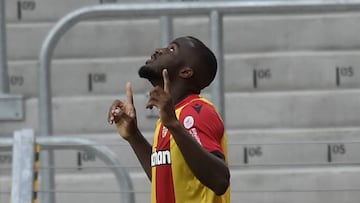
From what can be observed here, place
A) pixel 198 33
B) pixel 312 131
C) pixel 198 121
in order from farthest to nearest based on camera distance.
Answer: pixel 198 33 < pixel 312 131 < pixel 198 121

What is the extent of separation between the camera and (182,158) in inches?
136

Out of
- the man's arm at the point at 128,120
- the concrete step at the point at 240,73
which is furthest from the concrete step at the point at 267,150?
the man's arm at the point at 128,120

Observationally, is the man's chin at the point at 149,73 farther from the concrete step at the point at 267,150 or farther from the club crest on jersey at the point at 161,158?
the concrete step at the point at 267,150

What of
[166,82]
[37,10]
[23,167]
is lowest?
[23,167]

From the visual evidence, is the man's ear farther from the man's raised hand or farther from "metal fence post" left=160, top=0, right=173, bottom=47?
"metal fence post" left=160, top=0, right=173, bottom=47

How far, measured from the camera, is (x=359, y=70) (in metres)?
7.10

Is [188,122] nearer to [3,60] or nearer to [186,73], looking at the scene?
[186,73]

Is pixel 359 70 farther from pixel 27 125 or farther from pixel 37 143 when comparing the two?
pixel 37 143

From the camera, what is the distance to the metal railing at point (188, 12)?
17.9 feet

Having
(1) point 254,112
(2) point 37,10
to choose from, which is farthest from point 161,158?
(2) point 37,10

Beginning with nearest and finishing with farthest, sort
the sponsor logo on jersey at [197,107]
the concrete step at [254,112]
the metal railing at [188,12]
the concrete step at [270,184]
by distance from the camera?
1. the sponsor logo on jersey at [197,107]
2. the metal railing at [188,12]
3. the concrete step at [270,184]
4. the concrete step at [254,112]

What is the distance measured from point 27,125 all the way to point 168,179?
3544 millimetres

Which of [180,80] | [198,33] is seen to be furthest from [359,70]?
[180,80]

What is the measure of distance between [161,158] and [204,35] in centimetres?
386
